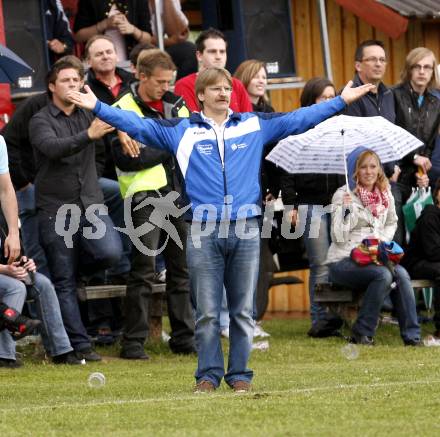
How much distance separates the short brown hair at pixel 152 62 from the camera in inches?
493

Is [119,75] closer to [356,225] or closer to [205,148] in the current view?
[356,225]

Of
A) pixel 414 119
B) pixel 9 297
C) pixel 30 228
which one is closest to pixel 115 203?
pixel 30 228

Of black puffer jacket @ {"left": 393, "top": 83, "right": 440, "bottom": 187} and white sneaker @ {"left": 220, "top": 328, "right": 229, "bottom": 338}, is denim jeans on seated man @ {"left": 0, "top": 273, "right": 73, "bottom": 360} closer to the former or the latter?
white sneaker @ {"left": 220, "top": 328, "right": 229, "bottom": 338}

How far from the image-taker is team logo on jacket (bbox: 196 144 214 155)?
33.0ft

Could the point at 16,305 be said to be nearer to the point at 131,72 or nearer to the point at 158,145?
the point at 158,145

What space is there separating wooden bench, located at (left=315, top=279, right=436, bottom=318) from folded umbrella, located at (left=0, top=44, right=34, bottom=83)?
377cm

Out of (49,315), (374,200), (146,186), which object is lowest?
(49,315)

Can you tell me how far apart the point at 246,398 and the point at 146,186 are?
355 cm

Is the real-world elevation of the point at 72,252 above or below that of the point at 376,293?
above

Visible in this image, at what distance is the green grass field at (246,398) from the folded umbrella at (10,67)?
259 centimetres

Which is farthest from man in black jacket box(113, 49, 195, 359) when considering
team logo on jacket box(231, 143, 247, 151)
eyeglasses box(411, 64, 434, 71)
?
eyeglasses box(411, 64, 434, 71)

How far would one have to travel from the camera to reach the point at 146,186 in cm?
1270

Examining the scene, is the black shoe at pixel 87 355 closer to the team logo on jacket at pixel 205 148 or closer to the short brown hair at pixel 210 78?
the team logo on jacket at pixel 205 148

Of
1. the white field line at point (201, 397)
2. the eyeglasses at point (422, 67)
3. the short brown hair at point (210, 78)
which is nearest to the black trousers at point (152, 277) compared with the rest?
the short brown hair at point (210, 78)
